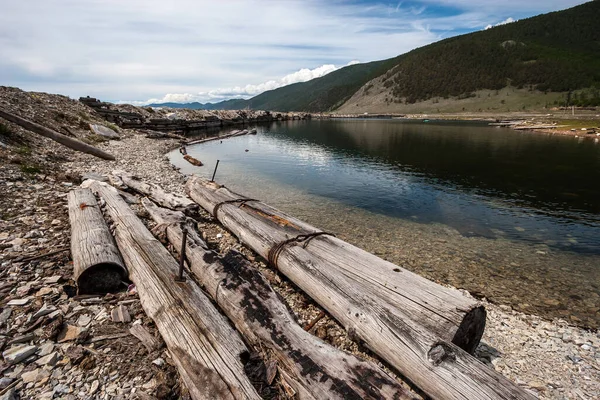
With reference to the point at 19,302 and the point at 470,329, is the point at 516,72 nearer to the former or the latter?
the point at 470,329

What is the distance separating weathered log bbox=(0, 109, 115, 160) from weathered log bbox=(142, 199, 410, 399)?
64.7 feet

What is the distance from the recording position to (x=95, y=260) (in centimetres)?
627

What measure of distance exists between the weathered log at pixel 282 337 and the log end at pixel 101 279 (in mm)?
1560

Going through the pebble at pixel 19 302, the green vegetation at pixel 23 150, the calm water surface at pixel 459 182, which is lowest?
the calm water surface at pixel 459 182

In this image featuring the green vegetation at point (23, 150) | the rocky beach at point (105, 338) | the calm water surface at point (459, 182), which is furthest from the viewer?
the green vegetation at point (23, 150)

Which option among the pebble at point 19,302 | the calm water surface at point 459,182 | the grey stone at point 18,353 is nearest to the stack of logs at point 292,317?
the pebble at point 19,302

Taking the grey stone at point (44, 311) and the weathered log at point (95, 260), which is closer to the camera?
the grey stone at point (44, 311)

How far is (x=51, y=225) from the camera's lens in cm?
877

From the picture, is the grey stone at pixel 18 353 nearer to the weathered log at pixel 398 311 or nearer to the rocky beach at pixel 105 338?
the rocky beach at pixel 105 338

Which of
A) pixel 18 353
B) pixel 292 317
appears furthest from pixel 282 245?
pixel 18 353

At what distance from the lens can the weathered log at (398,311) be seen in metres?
4.11

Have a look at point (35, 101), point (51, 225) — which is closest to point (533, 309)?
point (51, 225)

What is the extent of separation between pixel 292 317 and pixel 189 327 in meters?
1.77

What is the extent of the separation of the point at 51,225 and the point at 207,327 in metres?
7.21
